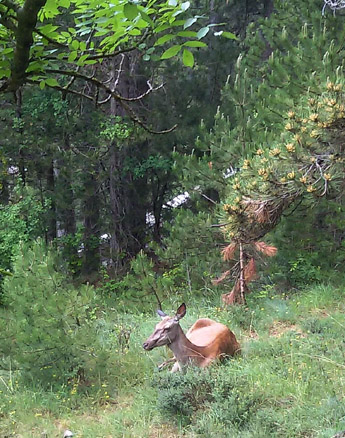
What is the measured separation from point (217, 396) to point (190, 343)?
0.90 m

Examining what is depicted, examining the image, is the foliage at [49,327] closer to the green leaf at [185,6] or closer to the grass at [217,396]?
the grass at [217,396]

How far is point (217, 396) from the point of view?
13.4 ft

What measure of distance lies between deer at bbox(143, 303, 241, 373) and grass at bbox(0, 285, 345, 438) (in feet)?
0.57

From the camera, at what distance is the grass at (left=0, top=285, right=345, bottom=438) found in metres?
3.81

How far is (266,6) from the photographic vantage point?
49.4 ft

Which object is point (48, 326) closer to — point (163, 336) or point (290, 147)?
point (163, 336)

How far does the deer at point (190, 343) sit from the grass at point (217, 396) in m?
0.17

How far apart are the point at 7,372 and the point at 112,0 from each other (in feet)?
17.4

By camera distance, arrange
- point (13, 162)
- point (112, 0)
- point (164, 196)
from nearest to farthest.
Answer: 1. point (112, 0)
2. point (13, 162)
3. point (164, 196)

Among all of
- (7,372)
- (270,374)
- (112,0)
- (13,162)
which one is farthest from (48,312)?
(13,162)

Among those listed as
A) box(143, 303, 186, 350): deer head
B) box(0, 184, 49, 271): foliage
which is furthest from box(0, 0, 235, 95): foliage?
box(0, 184, 49, 271): foliage

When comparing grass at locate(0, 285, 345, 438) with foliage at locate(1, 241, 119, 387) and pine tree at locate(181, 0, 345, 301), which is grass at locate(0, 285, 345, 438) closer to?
foliage at locate(1, 241, 119, 387)

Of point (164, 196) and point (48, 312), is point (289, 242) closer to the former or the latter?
point (48, 312)

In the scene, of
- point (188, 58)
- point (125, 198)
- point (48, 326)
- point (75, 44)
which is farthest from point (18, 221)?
point (188, 58)
